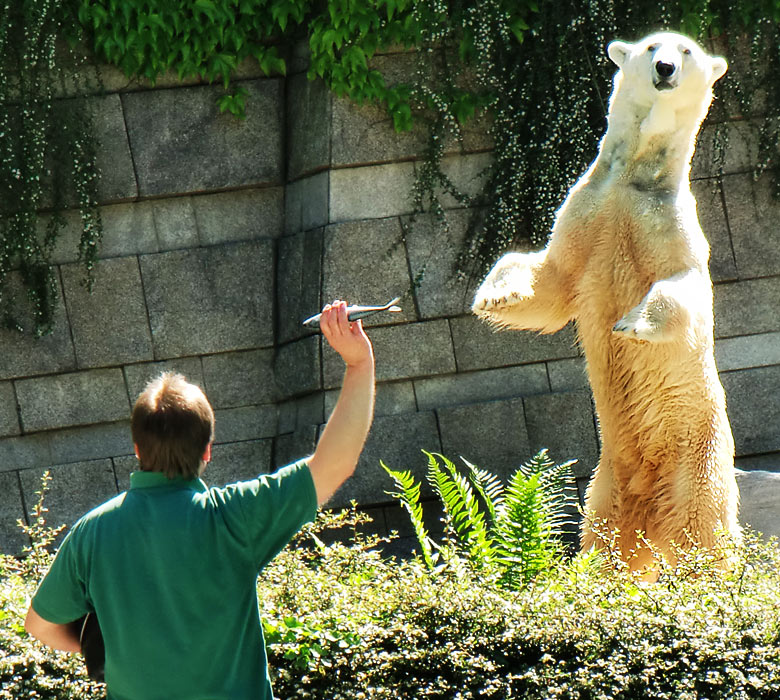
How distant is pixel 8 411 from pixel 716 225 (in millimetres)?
4683

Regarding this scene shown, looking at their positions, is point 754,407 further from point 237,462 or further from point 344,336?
point 344,336

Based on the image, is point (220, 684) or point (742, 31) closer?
point (220, 684)

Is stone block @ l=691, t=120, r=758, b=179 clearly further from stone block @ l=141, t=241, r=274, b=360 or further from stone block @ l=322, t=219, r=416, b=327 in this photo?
stone block @ l=141, t=241, r=274, b=360

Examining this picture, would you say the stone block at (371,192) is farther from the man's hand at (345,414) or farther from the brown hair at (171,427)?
the brown hair at (171,427)

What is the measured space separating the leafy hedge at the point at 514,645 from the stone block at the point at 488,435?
329cm

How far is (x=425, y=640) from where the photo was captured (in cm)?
341

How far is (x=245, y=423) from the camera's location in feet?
24.0

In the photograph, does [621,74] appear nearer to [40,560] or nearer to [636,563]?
[636,563]

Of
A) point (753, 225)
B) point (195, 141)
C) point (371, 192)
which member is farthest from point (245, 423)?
point (753, 225)

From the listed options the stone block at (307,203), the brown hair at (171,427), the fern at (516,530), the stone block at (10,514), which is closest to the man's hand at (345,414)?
the brown hair at (171,427)

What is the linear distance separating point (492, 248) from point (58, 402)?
2.92 meters

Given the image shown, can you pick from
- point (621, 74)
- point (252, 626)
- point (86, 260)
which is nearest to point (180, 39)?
point (86, 260)

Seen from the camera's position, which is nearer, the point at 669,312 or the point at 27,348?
the point at 669,312

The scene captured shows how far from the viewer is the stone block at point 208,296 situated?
23.5ft
